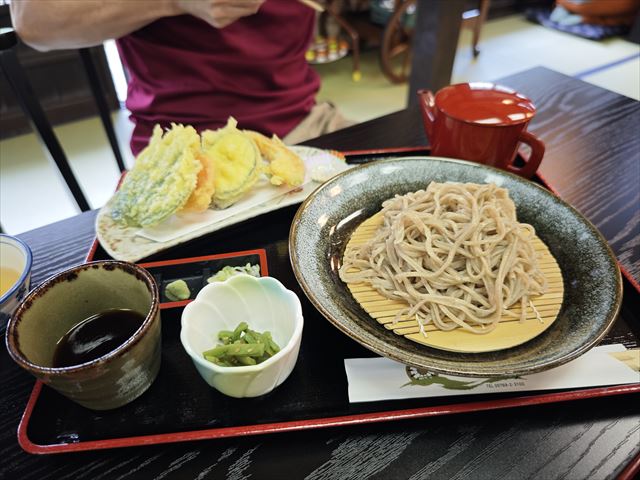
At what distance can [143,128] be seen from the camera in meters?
1.93

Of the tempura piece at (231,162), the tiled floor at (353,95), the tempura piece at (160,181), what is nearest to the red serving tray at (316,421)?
the tempura piece at (160,181)

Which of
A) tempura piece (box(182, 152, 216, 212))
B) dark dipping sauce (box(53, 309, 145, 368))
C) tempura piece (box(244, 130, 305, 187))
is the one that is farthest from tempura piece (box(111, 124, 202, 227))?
dark dipping sauce (box(53, 309, 145, 368))

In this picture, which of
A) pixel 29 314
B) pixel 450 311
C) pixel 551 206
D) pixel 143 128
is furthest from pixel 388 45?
pixel 29 314

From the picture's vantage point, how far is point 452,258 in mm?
1145

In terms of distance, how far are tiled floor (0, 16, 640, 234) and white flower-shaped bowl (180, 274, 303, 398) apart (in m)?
2.09

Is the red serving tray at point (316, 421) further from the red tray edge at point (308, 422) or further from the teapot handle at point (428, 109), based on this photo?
the teapot handle at point (428, 109)

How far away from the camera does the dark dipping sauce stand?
89 cm

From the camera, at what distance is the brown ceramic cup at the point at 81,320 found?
777 mm

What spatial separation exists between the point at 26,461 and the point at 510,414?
96 centimetres

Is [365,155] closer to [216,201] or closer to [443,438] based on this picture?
[216,201]

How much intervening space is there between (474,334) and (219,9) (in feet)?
4.65

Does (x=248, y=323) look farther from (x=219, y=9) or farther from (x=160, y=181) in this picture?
(x=219, y=9)

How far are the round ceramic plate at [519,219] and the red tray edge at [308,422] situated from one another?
89mm

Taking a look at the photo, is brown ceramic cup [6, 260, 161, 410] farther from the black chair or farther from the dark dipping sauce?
the black chair
